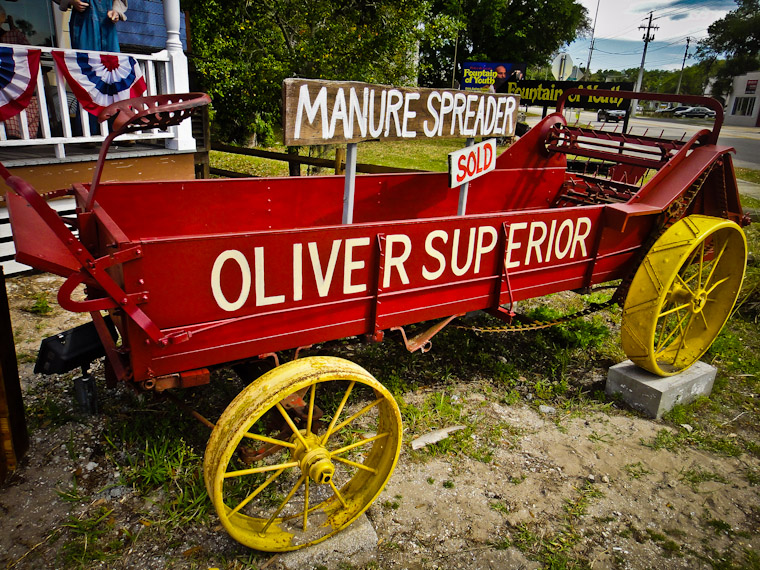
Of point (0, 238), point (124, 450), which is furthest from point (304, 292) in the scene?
point (0, 238)

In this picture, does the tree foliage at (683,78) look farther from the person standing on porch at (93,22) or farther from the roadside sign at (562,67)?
the person standing on porch at (93,22)

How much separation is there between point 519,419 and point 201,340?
234 cm

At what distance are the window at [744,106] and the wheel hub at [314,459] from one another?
61916mm

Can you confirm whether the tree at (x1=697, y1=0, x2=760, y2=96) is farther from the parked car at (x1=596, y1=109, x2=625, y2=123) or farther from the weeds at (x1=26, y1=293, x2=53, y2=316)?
the weeds at (x1=26, y1=293, x2=53, y2=316)

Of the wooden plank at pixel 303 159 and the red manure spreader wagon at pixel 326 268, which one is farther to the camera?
the wooden plank at pixel 303 159

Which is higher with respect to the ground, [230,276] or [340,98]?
[340,98]

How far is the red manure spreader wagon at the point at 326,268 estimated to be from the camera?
227 cm

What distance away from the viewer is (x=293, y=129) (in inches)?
100.0

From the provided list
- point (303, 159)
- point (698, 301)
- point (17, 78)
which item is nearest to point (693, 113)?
point (303, 159)

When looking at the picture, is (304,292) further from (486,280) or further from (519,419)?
(519,419)

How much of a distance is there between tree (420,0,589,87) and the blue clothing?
24017 millimetres

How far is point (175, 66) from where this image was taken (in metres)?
6.63

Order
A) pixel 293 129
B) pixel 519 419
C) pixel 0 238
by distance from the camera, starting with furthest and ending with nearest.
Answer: pixel 0 238 → pixel 519 419 → pixel 293 129

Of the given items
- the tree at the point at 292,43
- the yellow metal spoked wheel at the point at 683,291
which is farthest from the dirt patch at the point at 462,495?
the tree at the point at 292,43
